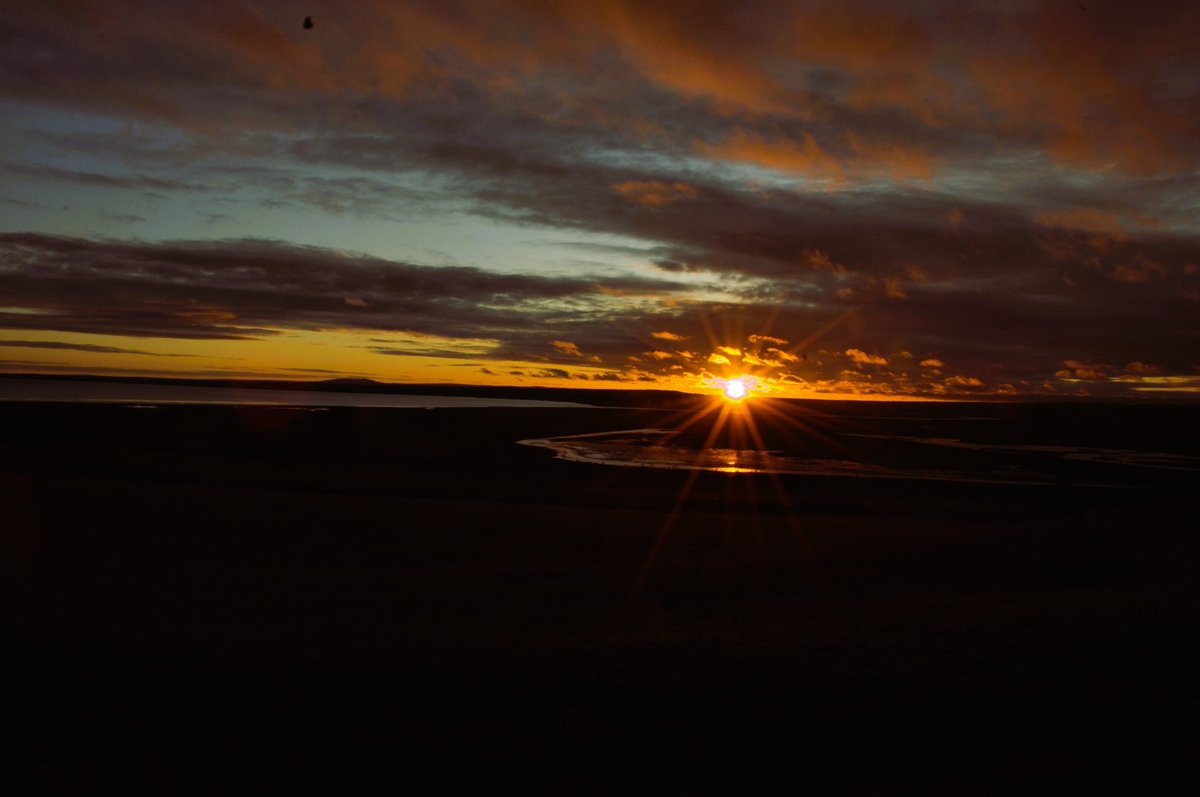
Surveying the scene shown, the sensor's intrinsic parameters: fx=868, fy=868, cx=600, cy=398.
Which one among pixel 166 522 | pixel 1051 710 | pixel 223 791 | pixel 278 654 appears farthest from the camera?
pixel 166 522

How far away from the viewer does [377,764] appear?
6453 mm

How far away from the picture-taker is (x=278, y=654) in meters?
9.25

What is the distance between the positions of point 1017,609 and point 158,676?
32.2 ft

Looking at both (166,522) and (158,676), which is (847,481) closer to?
(166,522)

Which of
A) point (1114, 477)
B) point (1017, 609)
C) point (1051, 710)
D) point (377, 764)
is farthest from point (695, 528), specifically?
point (1114, 477)

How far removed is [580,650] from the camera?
9516 mm

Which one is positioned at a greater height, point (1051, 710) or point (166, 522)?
point (1051, 710)

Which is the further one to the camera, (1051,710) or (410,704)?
(410,704)

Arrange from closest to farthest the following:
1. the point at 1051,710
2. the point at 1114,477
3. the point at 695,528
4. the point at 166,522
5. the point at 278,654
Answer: the point at 1051,710 → the point at 278,654 → the point at 166,522 → the point at 695,528 → the point at 1114,477

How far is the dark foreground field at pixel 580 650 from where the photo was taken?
641cm

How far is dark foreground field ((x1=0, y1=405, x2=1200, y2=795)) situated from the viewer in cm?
641

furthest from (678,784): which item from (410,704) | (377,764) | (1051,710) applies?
(1051,710)

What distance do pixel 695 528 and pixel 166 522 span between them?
11642 millimetres

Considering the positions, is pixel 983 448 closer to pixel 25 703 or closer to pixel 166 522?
pixel 166 522
